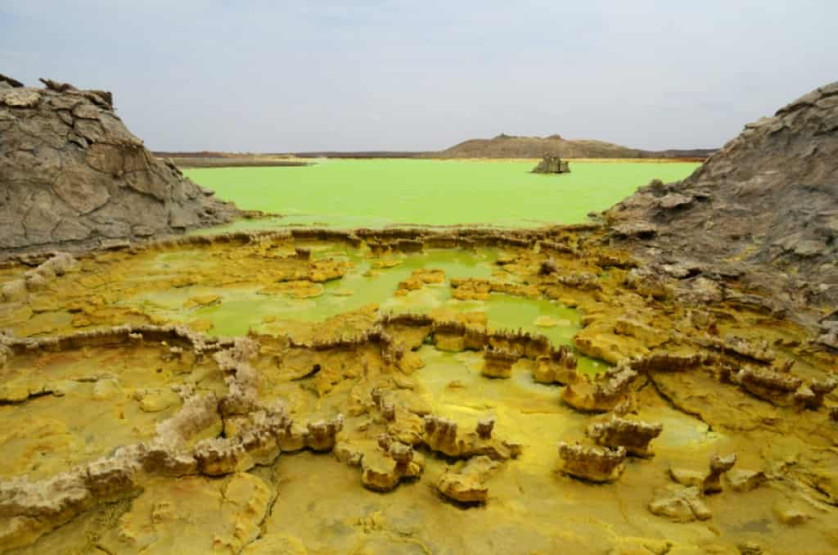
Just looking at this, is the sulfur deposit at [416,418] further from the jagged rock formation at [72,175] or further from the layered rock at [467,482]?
the jagged rock formation at [72,175]

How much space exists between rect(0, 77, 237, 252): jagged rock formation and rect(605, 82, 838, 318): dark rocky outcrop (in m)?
10.4

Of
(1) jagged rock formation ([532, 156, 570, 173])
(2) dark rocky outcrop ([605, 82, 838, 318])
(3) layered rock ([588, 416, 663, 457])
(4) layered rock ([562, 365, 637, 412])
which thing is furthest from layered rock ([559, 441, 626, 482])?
(1) jagged rock formation ([532, 156, 570, 173])

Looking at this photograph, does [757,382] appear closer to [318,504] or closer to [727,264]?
[318,504]

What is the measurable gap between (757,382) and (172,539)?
473 cm

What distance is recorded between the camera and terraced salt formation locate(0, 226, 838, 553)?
293cm

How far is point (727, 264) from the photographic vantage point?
325 inches

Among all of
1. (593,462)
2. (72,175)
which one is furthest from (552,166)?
(593,462)

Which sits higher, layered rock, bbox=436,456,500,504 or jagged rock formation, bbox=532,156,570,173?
jagged rock formation, bbox=532,156,570,173

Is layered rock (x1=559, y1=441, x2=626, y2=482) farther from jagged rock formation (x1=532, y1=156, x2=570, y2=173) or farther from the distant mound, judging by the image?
the distant mound

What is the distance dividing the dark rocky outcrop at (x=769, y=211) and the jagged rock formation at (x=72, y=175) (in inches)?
409

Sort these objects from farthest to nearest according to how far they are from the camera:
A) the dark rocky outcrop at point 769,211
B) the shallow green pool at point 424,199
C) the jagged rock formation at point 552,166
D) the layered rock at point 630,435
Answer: the jagged rock formation at point 552,166 < the shallow green pool at point 424,199 < the dark rocky outcrop at point 769,211 < the layered rock at point 630,435

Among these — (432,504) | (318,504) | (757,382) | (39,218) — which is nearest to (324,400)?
(318,504)

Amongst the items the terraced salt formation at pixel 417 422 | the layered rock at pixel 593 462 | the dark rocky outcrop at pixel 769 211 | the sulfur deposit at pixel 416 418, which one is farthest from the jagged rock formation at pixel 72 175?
the dark rocky outcrop at pixel 769 211

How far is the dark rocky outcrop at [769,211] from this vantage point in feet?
23.8
